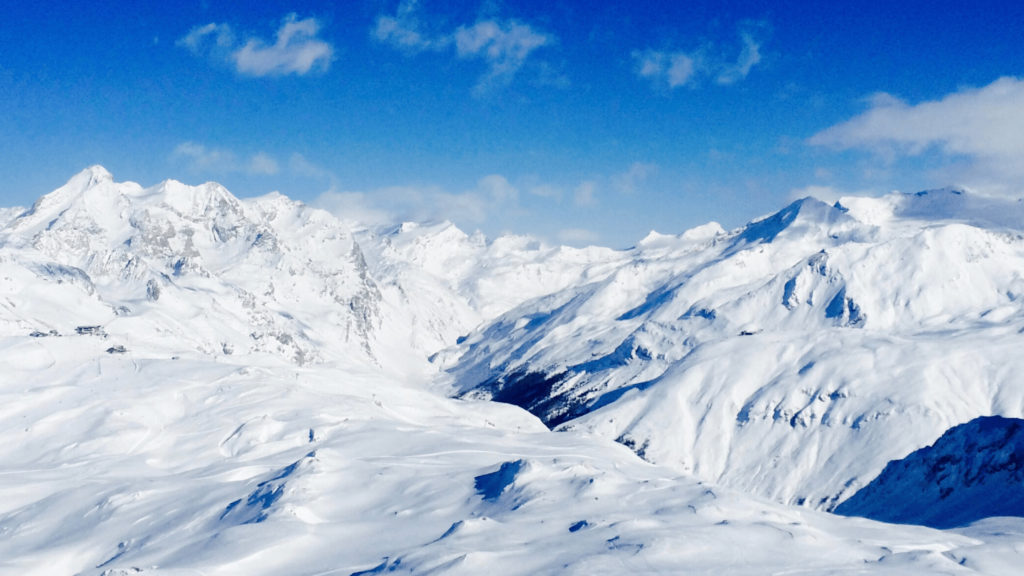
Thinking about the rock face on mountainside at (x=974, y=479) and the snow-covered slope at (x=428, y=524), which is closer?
the snow-covered slope at (x=428, y=524)

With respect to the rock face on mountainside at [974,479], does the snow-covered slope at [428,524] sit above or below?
above

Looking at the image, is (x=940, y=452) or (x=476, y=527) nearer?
(x=476, y=527)

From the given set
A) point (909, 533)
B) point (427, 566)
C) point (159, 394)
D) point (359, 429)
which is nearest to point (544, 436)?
point (359, 429)

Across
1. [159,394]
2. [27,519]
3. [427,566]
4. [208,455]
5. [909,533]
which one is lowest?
[909,533]

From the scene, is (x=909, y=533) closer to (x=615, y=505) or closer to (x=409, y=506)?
(x=615, y=505)

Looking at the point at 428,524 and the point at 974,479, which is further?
the point at 974,479

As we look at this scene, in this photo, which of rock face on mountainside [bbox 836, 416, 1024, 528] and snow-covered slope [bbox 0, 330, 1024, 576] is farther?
rock face on mountainside [bbox 836, 416, 1024, 528]

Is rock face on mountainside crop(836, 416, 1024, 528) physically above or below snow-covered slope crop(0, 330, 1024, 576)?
below

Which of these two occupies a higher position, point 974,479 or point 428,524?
point 428,524

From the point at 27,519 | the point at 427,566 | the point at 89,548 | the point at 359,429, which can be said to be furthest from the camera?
the point at 359,429

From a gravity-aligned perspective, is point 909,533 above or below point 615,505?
below

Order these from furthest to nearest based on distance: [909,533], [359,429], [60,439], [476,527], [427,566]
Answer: [60,439], [359,429], [909,533], [476,527], [427,566]
